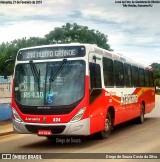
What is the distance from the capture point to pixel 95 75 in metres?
9.42

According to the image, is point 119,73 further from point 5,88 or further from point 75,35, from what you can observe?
point 5,88

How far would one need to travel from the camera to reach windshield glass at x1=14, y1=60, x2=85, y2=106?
28.4 ft

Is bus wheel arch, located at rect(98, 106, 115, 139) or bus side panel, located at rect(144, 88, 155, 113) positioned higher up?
bus wheel arch, located at rect(98, 106, 115, 139)

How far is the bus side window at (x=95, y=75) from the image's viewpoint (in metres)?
9.15

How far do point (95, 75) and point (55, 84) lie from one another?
1.13m

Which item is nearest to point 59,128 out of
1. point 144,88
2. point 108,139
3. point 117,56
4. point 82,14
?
point 108,139

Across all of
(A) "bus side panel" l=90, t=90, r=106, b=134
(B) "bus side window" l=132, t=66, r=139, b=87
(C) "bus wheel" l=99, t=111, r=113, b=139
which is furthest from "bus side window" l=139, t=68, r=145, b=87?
(A) "bus side panel" l=90, t=90, r=106, b=134

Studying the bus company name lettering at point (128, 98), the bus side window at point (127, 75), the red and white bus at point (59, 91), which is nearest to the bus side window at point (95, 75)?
the red and white bus at point (59, 91)

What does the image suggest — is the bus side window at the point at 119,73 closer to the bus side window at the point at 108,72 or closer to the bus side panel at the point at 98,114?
the bus side window at the point at 108,72

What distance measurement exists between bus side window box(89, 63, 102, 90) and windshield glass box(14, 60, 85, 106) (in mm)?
326

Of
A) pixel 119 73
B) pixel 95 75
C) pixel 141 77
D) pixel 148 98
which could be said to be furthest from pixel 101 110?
pixel 148 98

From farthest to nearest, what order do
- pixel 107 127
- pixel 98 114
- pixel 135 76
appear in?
pixel 135 76
pixel 107 127
pixel 98 114

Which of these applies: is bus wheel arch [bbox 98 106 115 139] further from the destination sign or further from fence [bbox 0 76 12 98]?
fence [bbox 0 76 12 98]

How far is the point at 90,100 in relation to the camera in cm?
898
